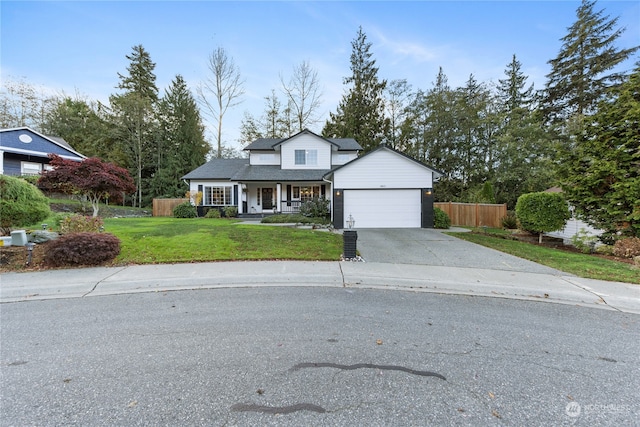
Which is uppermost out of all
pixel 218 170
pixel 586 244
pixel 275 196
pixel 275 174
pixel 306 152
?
pixel 306 152

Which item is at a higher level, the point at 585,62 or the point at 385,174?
the point at 585,62

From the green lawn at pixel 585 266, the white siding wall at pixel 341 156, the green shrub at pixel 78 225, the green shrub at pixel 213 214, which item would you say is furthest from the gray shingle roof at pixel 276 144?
the green lawn at pixel 585 266

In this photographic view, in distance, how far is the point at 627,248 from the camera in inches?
360

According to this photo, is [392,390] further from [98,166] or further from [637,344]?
[98,166]

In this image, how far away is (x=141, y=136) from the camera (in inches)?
1118

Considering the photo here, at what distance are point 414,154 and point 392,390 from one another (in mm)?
29588

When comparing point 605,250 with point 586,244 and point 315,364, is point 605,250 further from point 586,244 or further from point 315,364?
point 315,364

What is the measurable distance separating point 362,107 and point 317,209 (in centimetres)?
1885

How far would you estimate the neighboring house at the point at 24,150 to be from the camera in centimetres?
2017

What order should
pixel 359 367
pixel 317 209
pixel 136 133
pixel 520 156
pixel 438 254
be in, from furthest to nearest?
pixel 136 133 < pixel 520 156 < pixel 317 209 < pixel 438 254 < pixel 359 367

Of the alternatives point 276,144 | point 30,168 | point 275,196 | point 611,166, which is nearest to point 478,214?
point 611,166

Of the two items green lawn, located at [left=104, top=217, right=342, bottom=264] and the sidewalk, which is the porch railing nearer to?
green lawn, located at [left=104, top=217, right=342, bottom=264]

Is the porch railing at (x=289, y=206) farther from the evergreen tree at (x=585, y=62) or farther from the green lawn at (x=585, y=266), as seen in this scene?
the evergreen tree at (x=585, y=62)

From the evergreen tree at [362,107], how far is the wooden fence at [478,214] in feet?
44.3
